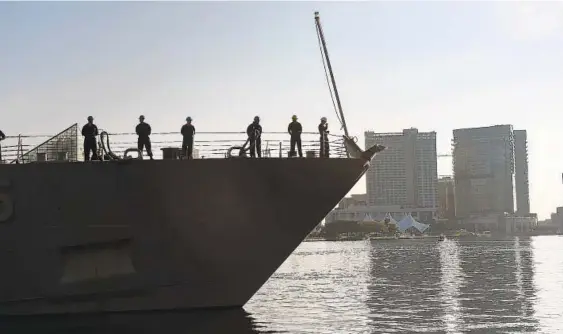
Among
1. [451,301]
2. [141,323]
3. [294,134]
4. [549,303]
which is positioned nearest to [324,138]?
[294,134]

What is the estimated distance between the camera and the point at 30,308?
1802cm

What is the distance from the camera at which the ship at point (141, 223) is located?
17.5 m

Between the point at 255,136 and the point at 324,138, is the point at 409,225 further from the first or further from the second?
the point at 255,136

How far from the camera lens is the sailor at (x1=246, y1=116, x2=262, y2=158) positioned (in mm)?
18125

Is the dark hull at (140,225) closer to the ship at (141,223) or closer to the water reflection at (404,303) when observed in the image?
the ship at (141,223)

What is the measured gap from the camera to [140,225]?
1755cm

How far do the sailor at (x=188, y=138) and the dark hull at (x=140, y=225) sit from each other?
74 cm

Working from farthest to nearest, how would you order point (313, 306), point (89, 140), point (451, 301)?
point (451, 301) → point (313, 306) → point (89, 140)

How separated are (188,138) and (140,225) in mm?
2739

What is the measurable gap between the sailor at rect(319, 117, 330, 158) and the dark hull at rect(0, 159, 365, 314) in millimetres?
542

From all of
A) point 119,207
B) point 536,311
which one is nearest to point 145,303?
point 119,207

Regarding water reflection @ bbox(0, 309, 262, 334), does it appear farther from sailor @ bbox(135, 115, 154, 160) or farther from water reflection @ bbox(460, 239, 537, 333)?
water reflection @ bbox(460, 239, 537, 333)

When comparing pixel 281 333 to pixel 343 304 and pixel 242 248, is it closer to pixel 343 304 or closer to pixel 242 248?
pixel 242 248

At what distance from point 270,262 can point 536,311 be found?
8830 millimetres
